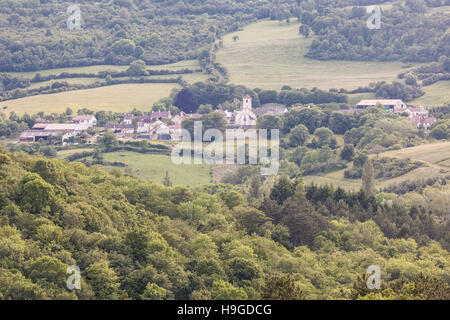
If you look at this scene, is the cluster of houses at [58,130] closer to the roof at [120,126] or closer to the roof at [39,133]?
the roof at [39,133]

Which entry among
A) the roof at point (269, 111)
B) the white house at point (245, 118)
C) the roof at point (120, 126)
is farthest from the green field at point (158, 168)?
the roof at point (269, 111)

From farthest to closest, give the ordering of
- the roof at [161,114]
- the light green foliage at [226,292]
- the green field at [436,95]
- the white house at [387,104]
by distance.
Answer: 1. the green field at [436,95]
2. the white house at [387,104]
3. the roof at [161,114]
4. the light green foliage at [226,292]

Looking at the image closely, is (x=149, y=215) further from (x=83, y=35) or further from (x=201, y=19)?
(x=201, y=19)

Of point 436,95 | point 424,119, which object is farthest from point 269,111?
point 436,95

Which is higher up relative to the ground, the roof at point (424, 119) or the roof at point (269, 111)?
the roof at point (424, 119)

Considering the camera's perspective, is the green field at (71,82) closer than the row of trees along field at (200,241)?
No
